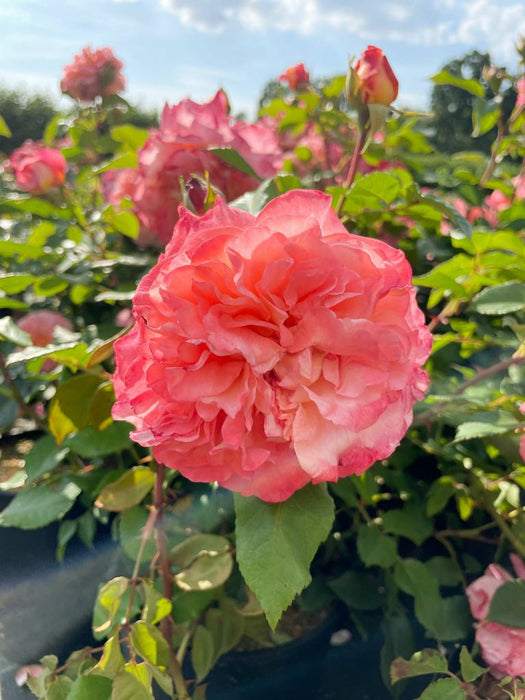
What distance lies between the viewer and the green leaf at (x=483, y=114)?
0.74 meters

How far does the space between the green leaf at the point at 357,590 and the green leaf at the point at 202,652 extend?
138 mm

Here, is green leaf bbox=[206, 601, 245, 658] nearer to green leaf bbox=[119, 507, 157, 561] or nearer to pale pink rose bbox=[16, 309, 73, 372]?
green leaf bbox=[119, 507, 157, 561]

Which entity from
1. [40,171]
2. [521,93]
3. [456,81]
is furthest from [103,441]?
[521,93]

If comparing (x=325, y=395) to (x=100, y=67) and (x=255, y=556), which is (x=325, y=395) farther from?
(x=100, y=67)

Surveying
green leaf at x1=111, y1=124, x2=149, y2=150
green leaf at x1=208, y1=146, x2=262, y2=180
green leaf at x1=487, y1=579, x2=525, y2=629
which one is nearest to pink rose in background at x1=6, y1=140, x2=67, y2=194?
green leaf at x1=111, y1=124, x2=149, y2=150

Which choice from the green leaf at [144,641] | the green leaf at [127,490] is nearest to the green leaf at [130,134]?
the green leaf at [127,490]

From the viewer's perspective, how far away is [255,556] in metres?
0.31

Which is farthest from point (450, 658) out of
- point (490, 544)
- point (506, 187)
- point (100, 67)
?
point (100, 67)

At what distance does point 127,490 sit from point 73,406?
80mm

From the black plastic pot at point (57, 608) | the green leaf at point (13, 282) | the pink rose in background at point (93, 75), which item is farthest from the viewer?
the pink rose in background at point (93, 75)

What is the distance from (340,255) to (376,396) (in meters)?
0.07

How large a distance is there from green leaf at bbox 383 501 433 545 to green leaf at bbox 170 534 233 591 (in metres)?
0.16

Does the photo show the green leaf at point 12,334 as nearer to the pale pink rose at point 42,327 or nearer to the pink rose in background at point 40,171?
the pale pink rose at point 42,327

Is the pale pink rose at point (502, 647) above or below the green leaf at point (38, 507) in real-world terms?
below
